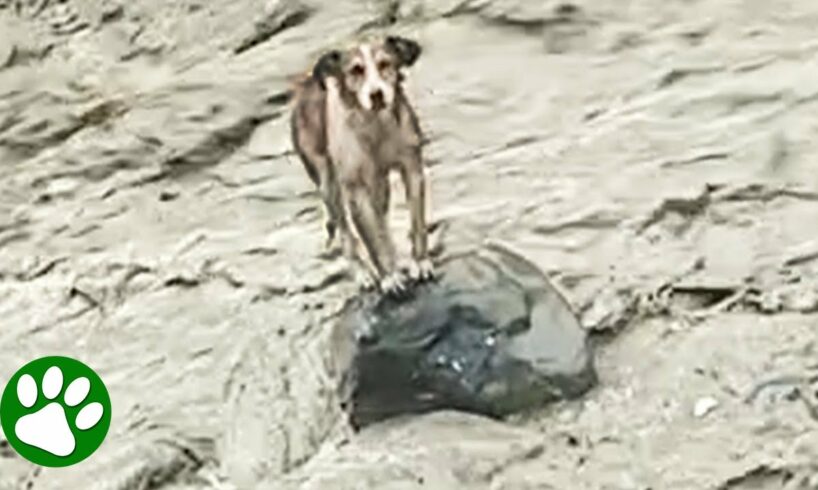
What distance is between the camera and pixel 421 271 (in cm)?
139

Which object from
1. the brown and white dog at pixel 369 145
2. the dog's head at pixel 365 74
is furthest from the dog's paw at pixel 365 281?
the dog's head at pixel 365 74

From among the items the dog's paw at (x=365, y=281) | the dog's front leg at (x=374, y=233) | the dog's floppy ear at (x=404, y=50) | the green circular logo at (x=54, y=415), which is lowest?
the green circular logo at (x=54, y=415)

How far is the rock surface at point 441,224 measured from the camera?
4.54 ft

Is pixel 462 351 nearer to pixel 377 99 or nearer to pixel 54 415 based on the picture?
pixel 377 99

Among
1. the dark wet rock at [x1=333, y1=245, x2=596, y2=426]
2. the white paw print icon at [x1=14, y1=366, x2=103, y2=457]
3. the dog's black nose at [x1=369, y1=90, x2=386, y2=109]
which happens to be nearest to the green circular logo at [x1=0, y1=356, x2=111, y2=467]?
the white paw print icon at [x1=14, y1=366, x2=103, y2=457]

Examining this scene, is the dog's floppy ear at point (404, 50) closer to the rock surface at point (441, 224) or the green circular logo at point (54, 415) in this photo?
the rock surface at point (441, 224)

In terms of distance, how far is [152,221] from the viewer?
158cm

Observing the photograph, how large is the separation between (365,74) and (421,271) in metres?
0.14

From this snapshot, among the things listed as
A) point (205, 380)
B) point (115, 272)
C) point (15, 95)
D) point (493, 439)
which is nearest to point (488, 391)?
point (493, 439)

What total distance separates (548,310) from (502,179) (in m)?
0.18

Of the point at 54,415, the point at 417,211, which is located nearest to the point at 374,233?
the point at 417,211

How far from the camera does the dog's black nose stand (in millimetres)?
1362

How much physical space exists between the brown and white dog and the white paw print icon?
0.22m

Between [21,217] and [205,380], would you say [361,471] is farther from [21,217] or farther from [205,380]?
[21,217]
